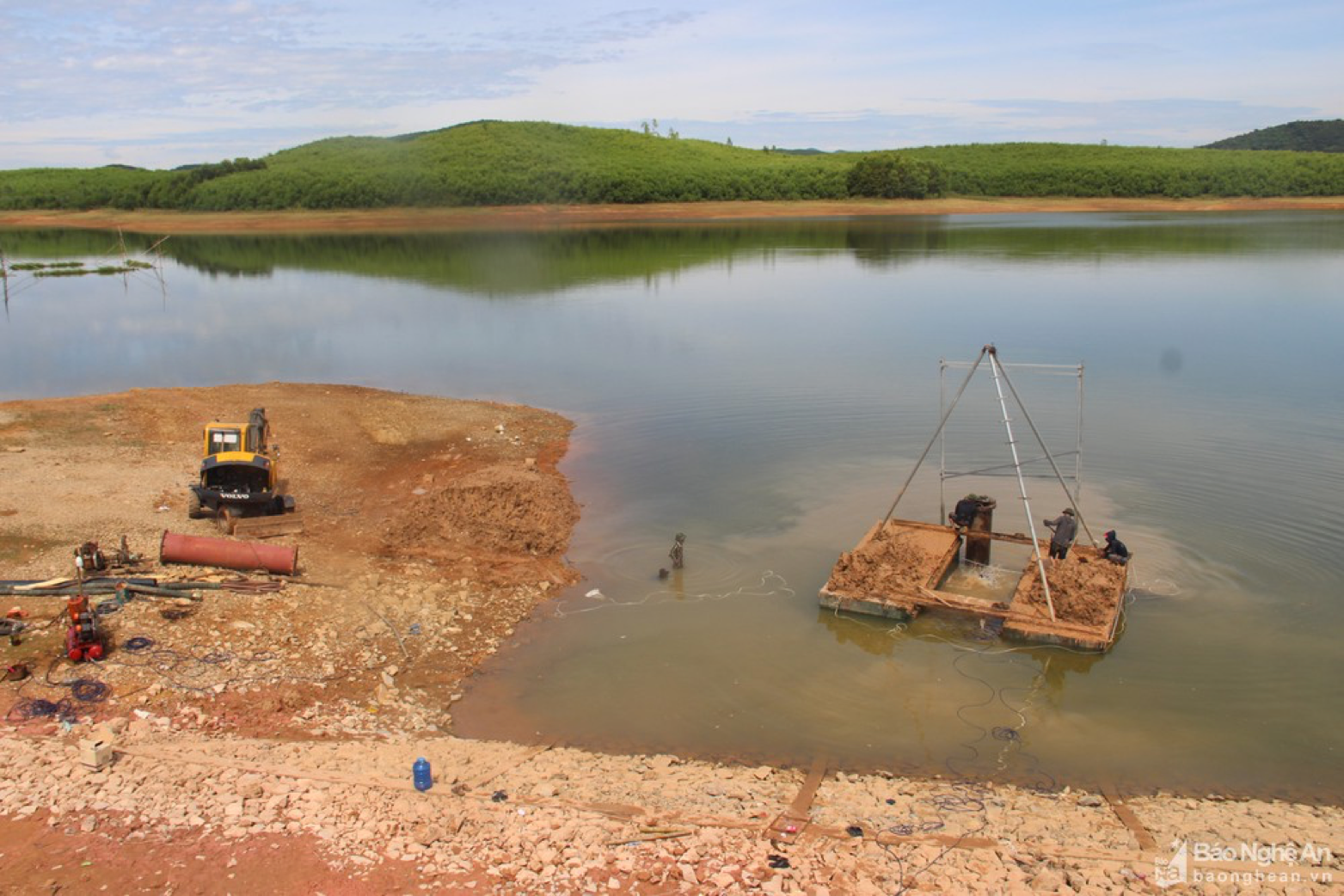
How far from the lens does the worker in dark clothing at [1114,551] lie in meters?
15.9

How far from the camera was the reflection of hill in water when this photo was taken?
2493 inches

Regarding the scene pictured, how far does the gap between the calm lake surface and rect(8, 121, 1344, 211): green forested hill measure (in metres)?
53.4

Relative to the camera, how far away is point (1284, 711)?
12.7 m

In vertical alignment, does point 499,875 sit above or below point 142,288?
below

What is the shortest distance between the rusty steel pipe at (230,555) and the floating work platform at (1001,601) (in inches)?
338

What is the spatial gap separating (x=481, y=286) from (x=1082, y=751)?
48.4 metres

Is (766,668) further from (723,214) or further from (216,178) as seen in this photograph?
(216,178)

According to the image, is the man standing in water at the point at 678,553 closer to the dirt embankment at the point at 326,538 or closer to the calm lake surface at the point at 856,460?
the calm lake surface at the point at 856,460

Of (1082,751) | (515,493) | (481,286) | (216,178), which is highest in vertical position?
(216,178)

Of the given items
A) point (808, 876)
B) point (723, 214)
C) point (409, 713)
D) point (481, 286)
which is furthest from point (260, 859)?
point (723, 214)

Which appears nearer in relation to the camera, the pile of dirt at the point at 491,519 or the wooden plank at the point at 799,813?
the wooden plank at the point at 799,813

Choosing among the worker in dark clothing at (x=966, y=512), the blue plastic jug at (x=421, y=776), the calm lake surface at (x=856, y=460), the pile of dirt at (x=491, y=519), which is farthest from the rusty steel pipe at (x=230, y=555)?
the worker in dark clothing at (x=966, y=512)

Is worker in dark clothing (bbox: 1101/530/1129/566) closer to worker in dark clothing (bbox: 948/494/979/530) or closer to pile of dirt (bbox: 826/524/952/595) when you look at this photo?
worker in dark clothing (bbox: 948/494/979/530)

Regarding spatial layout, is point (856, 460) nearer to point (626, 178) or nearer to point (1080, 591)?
point (1080, 591)
